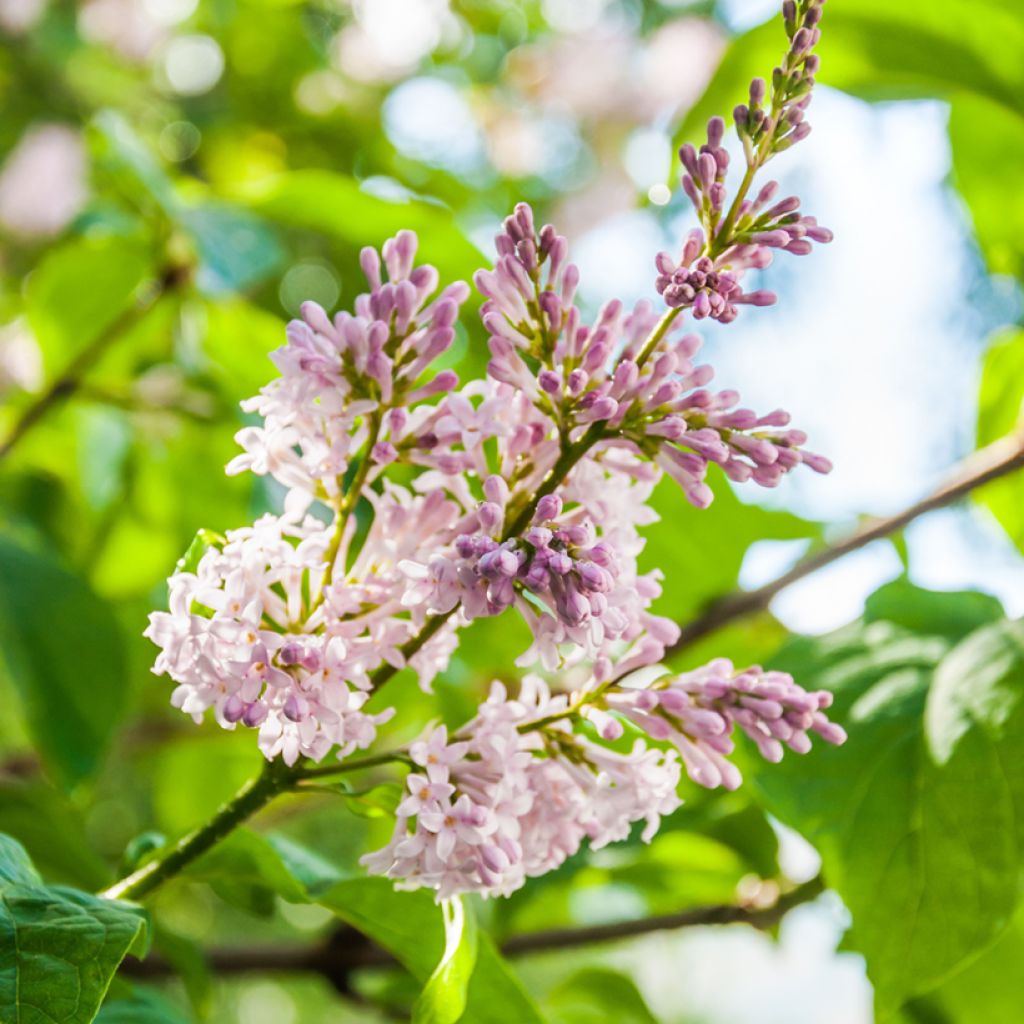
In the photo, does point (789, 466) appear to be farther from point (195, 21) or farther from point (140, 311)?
point (195, 21)

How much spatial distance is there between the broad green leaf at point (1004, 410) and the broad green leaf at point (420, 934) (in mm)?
487

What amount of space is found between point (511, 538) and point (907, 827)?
25 cm

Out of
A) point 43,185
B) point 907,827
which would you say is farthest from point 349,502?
point 43,185

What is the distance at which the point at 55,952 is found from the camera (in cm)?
34

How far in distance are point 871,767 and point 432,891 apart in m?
0.21

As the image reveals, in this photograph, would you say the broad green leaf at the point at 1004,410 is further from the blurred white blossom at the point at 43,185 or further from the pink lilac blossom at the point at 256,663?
the blurred white blossom at the point at 43,185

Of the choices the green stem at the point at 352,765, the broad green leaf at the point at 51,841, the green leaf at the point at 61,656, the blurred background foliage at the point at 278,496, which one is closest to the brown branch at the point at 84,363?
the blurred background foliage at the point at 278,496

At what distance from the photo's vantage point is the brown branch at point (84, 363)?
0.82 m

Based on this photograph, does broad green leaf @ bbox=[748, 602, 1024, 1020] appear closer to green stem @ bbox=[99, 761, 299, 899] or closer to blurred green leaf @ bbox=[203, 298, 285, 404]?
green stem @ bbox=[99, 761, 299, 899]

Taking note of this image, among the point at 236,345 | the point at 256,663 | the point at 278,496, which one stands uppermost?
the point at 236,345

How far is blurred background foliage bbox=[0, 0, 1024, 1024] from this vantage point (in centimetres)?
49

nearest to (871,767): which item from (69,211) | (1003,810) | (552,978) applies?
(1003,810)

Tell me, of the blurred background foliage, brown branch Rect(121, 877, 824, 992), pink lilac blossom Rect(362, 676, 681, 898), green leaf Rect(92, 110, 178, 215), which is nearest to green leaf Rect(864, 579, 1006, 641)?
the blurred background foliage

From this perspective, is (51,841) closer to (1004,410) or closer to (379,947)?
(379,947)
